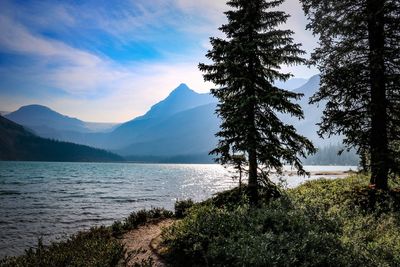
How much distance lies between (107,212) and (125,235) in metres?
14.9

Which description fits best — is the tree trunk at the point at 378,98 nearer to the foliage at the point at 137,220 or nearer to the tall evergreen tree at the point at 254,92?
the tall evergreen tree at the point at 254,92

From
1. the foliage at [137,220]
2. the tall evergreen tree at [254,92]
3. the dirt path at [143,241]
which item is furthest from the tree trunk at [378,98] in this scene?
the foliage at [137,220]

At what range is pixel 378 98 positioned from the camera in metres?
15.1

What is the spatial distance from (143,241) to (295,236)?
273 inches

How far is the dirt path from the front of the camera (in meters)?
11.0

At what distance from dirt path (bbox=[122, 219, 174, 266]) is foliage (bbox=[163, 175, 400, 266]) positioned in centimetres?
68

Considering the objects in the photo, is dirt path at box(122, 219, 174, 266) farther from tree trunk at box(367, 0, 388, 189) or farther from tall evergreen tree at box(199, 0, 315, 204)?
tree trunk at box(367, 0, 388, 189)

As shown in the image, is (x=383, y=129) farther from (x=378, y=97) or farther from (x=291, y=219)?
(x=291, y=219)

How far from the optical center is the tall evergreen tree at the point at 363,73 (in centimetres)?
1470

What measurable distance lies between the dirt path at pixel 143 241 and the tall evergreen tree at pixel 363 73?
10024 mm

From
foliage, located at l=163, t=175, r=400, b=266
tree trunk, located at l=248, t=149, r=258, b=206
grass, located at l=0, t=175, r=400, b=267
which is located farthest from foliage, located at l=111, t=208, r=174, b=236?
tree trunk, located at l=248, t=149, r=258, b=206

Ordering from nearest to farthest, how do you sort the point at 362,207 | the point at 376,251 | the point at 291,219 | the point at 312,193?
the point at 376,251, the point at 291,219, the point at 362,207, the point at 312,193

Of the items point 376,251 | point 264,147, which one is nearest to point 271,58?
point 264,147

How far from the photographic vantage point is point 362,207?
13.9 metres
